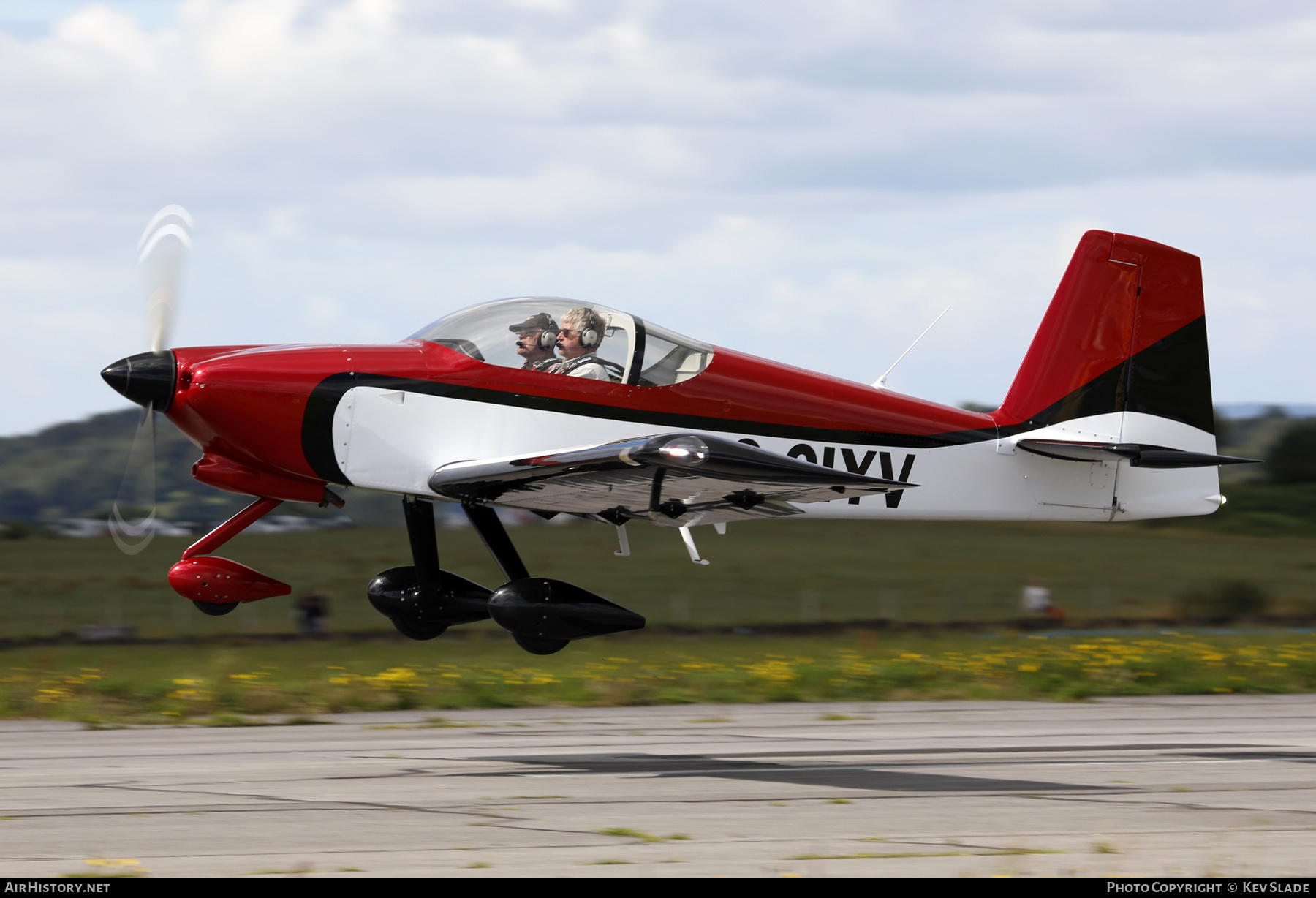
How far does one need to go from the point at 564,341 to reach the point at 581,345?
0.13 meters

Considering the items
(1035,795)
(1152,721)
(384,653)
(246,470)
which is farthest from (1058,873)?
(384,653)

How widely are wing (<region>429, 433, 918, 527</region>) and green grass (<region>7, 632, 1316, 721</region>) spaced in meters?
5.44

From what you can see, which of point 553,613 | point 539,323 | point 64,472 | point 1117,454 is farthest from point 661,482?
point 64,472

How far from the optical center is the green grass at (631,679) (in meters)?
15.1

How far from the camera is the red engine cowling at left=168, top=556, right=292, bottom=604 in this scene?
9906mm

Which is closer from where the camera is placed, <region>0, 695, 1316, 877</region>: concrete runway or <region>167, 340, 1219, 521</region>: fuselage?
<region>0, 695, 1316, 877</region>: concrete runway

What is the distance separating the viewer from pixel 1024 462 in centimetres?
1151

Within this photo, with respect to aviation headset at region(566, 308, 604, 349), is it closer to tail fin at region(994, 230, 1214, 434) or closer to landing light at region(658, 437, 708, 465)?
landing light at region(658, 437, 708, 465)

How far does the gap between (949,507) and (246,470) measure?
17.9 ft

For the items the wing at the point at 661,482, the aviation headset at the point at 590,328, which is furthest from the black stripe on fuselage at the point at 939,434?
the wing at the point at 661,482

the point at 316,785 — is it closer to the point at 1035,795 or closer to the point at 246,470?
the point at 246,470

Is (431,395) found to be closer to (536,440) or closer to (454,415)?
(454,415)

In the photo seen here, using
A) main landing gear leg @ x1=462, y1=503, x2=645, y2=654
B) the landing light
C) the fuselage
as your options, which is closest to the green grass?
the fuselage

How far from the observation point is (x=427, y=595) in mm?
10781
